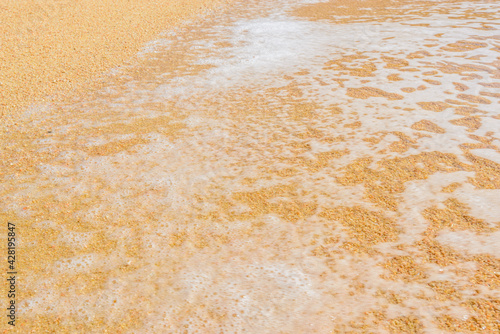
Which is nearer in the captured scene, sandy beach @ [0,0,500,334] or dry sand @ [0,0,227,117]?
sandy beach @ [0,0,500,334]

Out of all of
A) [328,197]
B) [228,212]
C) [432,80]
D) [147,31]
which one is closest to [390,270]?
[328,197]

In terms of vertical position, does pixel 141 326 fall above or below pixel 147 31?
below

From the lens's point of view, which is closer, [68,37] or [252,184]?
[252,184]

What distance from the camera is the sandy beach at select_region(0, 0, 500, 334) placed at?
1.60m

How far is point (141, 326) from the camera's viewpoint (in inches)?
59.6

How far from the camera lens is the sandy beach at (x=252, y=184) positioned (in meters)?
1.60

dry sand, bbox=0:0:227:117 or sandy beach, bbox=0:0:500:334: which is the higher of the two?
dry sand, bbox=0:0:227:117

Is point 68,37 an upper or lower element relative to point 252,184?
upper

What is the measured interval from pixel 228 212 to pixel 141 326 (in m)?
0.72

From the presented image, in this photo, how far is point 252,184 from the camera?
7.58 feet

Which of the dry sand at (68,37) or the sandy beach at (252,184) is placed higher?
the dry sand at (68,37)

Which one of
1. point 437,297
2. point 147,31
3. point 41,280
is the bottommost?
point 437,297

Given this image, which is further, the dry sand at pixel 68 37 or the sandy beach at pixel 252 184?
the dry sand at pixel 68 37

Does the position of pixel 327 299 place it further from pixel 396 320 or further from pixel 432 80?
pixel 432 80
